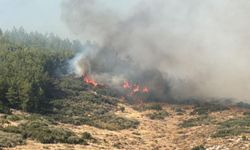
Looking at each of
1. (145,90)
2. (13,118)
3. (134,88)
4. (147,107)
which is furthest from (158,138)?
(134,88)

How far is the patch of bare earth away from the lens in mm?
42881

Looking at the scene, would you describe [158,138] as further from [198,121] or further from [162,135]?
[198,121]

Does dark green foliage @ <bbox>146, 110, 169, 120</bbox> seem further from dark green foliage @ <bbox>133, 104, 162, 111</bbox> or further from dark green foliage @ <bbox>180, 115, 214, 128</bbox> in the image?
dark green foliage @ <bbox>180, 115, 214, 128</bbox>

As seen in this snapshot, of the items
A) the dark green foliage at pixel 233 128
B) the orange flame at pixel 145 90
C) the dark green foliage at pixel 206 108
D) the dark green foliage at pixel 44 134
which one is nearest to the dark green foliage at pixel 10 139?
the dark green foliage at pixel 44 134

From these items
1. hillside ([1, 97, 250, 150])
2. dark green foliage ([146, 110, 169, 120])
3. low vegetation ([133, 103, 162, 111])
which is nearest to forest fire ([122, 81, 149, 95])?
low vegetation ([133, 103, 162, 111])

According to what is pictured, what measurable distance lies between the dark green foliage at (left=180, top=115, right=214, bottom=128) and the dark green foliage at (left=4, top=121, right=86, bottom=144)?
70.2ft

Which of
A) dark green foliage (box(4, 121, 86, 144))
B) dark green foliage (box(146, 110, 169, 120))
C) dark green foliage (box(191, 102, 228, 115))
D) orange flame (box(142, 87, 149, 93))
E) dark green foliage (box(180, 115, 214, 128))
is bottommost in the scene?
dark green foliage (box(4, 121, 86, 144))

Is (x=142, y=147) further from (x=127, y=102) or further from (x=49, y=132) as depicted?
(x=127, y=102)

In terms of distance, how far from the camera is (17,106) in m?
63.1

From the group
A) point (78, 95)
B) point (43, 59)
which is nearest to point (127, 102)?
point (78, 95)

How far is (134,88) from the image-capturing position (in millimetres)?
94938

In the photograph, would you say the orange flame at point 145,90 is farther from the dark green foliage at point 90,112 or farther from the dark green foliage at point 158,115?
the dark green foliage at point 158,115

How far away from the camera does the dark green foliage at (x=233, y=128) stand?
5042cm

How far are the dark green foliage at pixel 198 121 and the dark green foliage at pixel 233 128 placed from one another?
3.38 metres
